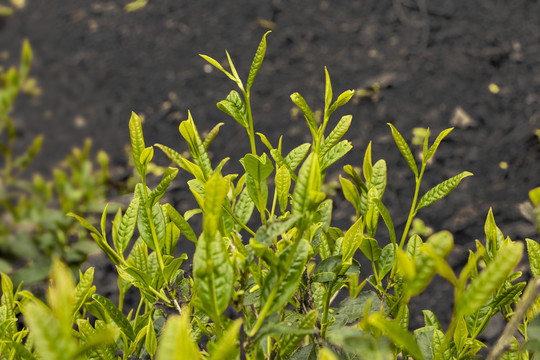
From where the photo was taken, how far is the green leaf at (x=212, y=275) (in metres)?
0.51

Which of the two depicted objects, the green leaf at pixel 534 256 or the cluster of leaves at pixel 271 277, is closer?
the cluster of leaves at pixel 271 277

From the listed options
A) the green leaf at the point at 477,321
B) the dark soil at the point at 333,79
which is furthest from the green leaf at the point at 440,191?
the dark soil at the point at 333,79

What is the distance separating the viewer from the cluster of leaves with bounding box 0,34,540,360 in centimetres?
47

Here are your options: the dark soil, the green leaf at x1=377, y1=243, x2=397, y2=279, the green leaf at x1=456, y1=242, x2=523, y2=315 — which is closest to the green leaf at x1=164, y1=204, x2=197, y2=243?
the green leaf at x1=377, y1=243, x2=397, y2=279

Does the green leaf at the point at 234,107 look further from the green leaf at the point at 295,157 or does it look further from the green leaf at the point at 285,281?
the green leaf at the point at 285,281

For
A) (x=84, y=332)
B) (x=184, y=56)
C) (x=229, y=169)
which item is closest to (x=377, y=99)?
(x=229, y=169)

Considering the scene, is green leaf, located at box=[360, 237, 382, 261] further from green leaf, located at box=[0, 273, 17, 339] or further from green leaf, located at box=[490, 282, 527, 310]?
green leaf, located at box=[0, 273, 17, 339]

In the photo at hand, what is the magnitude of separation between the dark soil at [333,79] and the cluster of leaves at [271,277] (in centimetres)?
105

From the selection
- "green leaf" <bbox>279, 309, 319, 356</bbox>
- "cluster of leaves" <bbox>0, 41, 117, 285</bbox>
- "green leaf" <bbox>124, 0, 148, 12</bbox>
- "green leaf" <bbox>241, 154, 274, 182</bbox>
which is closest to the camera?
"green leaf" <bbox>279, 309, 319, 356</bbox>

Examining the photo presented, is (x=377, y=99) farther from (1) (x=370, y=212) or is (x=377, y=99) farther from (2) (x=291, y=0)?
(1) (x=370, y=212)

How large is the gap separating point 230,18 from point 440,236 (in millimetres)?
3366

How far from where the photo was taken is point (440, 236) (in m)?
0.48

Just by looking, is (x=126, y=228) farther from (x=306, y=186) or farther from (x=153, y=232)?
(x=306, y=186)

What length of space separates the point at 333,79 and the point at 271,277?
2.52 metres
